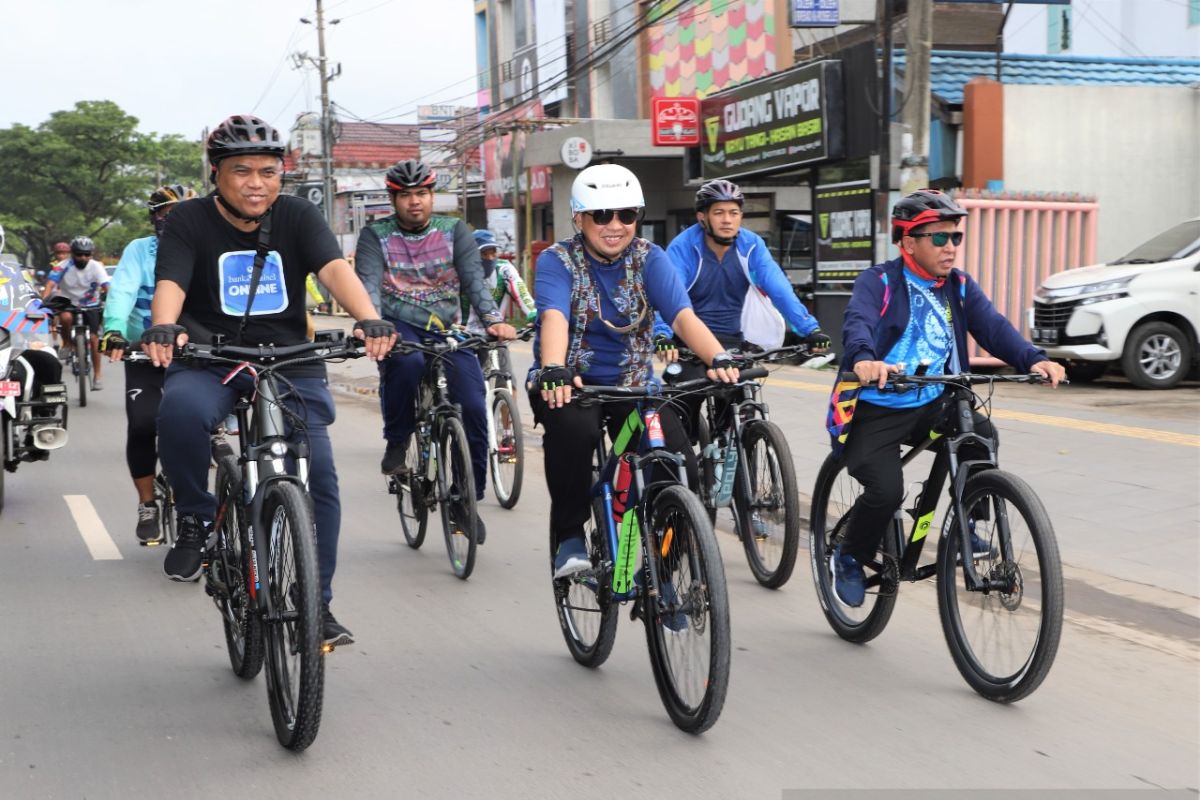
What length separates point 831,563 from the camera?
5383 millimetres

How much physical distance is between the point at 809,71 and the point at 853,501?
42.3ft

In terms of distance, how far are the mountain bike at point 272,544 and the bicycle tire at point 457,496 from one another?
1720 mm

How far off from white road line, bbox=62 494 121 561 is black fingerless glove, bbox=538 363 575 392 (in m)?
3.77

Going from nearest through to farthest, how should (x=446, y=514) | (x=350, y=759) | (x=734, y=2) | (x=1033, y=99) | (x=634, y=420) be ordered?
1. (x=350, y=759)
2. (x=634, y=420)
3. (x=446, y=514)
4. (x=1033, y=99)
5. (x=734, y=2)

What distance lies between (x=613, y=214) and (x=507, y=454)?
12.8ft

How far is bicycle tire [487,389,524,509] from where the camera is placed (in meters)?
8.39

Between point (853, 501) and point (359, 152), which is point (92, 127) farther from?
point (853, 501)

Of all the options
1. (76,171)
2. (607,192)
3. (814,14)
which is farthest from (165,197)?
(76,171)

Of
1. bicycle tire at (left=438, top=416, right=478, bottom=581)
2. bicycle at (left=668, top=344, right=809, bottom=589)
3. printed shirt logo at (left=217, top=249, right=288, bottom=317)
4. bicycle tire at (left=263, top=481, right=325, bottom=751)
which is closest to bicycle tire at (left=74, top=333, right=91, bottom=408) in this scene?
bicycle tire at (left=438, top=416, right=478, bottom=581)

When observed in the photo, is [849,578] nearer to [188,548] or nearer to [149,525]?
[188,548]

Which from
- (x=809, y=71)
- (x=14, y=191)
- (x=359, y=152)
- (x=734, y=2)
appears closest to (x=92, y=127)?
(x=14, y=191)

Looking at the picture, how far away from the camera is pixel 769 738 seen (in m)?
4.16

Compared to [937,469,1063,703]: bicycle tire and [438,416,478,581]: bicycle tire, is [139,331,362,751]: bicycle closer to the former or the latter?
[438,416,478,581]: bicycle tire

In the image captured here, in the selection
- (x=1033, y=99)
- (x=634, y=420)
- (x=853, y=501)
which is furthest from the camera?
(x=1033, y=99)
